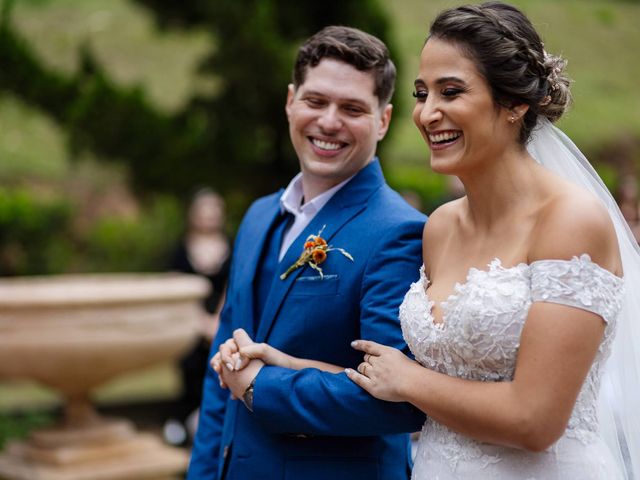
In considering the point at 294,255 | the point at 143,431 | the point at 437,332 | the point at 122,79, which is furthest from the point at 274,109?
the point at 122,79

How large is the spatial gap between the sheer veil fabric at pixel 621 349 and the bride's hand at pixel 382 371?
1.90 ft

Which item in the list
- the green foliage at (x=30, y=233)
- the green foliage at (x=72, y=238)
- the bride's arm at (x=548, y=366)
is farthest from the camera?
the green foliage at (x=72, y=238)

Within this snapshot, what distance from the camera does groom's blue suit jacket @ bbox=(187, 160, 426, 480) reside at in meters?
2.56

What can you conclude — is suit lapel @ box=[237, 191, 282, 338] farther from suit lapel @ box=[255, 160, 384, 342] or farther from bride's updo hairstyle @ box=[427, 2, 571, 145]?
bride's updo hairstyle @ box=[427, 2, 571, 145]

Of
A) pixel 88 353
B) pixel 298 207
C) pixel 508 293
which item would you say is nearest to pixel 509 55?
pixel 508 293

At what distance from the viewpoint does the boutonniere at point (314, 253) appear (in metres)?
2.78

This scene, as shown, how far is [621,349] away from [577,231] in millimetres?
564

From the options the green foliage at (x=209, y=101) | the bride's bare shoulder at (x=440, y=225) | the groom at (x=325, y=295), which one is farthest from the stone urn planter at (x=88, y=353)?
the bride's bare shoulder at (x=440, y=225)

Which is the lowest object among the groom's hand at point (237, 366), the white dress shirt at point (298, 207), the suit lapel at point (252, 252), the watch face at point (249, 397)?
the watch face at point (249, 397)

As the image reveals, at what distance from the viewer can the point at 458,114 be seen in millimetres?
2305

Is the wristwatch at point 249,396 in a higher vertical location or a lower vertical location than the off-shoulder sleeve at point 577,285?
lower

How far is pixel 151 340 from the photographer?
261 inches

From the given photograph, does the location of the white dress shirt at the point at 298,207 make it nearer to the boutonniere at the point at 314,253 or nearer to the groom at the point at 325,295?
the groom at the point at 325,295

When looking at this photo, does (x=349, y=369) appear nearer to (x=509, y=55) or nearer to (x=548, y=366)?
(x=548, y=366)
